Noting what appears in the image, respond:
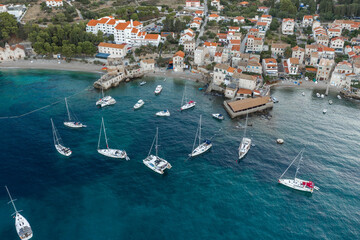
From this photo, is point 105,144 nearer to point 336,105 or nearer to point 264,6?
point 336,105

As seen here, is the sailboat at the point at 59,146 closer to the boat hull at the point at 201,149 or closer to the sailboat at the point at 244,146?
the boat hull at the point at 201,149

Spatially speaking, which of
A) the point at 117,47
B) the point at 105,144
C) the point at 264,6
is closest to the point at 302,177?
the point at 105,144

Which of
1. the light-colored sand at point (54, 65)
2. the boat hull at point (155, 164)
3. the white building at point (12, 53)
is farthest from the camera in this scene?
the white building at point (12, 53)

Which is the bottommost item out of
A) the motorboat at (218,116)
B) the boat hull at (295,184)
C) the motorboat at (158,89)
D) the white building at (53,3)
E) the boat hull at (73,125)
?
the boat hull at (295,184)

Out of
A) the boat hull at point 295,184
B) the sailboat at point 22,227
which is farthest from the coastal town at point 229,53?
the sailboat at point 22,227

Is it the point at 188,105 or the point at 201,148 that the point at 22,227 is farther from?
Answer: the point at 188,105

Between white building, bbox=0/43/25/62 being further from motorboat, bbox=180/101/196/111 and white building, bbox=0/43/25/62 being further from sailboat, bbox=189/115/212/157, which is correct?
sailboat, bbox=189/115/212/157

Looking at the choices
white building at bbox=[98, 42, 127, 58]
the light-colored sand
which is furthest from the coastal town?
the light-colored sand

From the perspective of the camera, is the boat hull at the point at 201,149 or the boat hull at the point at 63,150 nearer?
the boat hull at the point at 63,150
